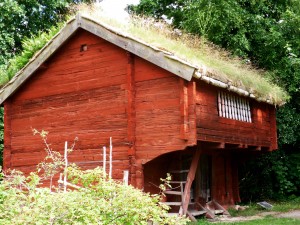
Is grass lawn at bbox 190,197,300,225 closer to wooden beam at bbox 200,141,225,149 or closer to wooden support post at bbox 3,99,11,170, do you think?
wooden beam at bbox 200,141,225,149

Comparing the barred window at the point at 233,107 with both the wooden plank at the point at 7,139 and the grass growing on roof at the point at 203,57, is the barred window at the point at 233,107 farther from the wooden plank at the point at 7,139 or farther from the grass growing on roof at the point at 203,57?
the wooden plank at the point at 7,139

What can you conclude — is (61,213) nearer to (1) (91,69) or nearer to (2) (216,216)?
(1) (91,69)

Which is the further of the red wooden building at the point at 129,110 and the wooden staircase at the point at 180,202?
the wooden staircase at the point at 180,202

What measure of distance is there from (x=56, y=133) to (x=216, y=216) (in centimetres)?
550

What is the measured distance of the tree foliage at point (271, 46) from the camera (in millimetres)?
18406

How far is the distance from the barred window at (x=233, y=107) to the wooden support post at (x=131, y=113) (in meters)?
2.46

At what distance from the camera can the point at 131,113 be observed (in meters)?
12.3

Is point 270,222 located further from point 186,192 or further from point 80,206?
point 80,206

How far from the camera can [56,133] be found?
549 inches

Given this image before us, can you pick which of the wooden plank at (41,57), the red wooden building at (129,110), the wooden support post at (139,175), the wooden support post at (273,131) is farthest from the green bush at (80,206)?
the wooden support post at (273,131)

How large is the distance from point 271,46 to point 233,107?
6.12 metres

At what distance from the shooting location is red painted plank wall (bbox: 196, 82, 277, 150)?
39.2 feet

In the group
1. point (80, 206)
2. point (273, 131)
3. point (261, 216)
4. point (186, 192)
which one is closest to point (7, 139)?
point (186, 192)

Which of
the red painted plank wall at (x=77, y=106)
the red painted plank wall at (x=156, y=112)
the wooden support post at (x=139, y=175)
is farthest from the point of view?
the red painted plank wall at (x=77, y=106)
